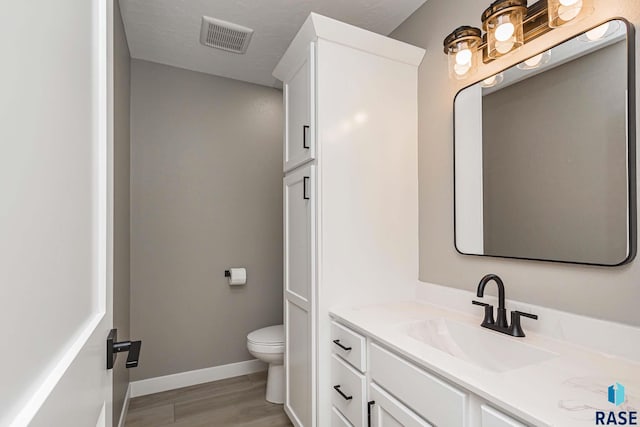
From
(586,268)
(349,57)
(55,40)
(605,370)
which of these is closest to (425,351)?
(605,370)

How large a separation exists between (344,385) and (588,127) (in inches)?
57.1

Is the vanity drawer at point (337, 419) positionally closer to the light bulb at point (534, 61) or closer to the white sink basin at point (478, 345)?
the white sink basin at point (478, 345)

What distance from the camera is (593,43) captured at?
121 centimetres

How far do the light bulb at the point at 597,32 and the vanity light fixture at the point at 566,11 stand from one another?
7 centimetres

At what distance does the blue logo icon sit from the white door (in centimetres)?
116

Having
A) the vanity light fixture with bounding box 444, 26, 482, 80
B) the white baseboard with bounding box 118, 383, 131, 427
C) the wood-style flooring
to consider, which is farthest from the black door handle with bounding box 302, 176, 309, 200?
the white baseboard with bounding box 118, 383, 131, 427

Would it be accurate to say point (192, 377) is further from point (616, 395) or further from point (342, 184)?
point (616, 395)

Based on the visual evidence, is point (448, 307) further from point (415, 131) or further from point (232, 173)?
point (232, 173)

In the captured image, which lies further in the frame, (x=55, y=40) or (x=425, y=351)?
(x=425, y=351)

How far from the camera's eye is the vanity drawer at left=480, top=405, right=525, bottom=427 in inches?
32.5

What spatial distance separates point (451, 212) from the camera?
178 centimetres

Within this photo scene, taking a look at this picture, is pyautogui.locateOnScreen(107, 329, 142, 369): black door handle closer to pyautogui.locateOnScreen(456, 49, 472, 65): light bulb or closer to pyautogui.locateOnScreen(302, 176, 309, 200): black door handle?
pyautogui.locateOnScreen(302, 176, 309, 200): black door handle

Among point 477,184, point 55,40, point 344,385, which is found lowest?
point 344,385

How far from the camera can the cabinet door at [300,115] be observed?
1.75m
